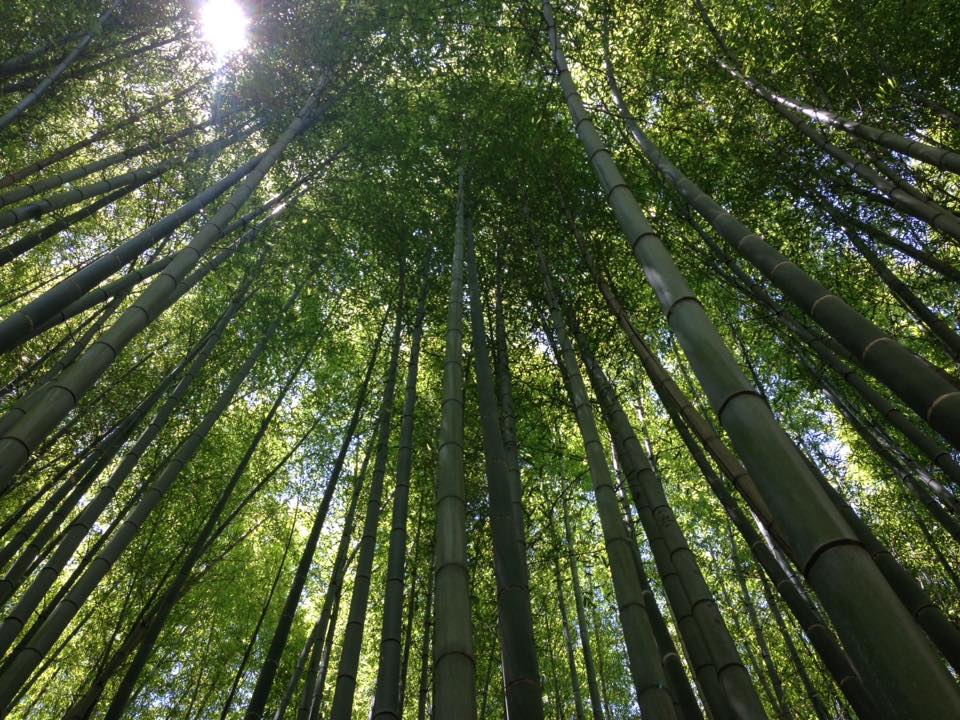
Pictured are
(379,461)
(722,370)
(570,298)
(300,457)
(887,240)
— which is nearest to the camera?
(722,370)

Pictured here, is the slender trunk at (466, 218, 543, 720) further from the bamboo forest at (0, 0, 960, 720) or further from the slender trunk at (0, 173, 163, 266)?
the slender trunk at (0, 173, 163, 266)

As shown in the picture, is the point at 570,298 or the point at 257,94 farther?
the point at 257,94

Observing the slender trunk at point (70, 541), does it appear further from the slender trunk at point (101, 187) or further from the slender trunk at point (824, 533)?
the slender trunk at point (824, 533)

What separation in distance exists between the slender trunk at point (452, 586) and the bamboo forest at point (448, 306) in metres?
0.03

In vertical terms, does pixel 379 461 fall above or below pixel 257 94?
below

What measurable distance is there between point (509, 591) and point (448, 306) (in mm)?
1807

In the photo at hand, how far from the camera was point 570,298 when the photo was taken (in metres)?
4.86

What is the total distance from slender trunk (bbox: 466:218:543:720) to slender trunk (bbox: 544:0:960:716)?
1.06 m

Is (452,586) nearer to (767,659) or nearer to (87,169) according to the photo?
(87,169)

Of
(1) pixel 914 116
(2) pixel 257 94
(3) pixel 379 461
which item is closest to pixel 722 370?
(3) pixel 379 461

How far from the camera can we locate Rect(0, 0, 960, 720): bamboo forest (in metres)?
2.78

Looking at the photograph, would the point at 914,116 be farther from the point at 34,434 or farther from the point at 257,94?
the point at 34,434

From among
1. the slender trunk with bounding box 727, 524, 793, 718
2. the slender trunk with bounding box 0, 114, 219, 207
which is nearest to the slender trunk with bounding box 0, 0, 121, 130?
the slender trunk with bounding box 0, 114, 219, 207

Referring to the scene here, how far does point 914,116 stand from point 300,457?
25.9ft
